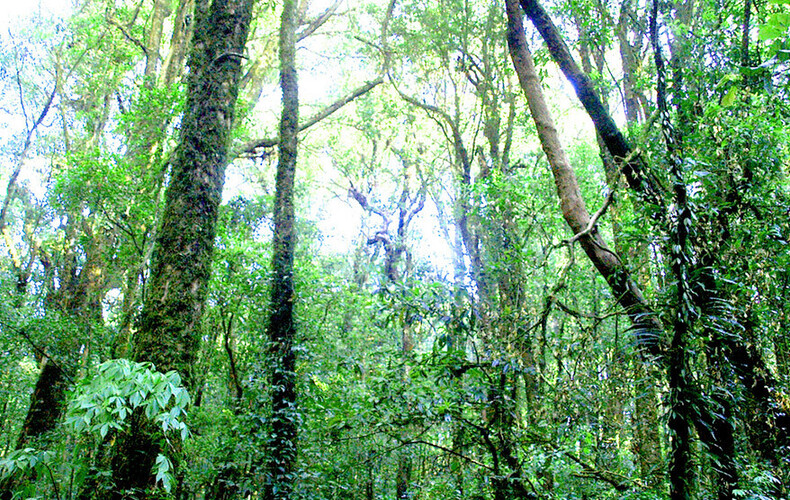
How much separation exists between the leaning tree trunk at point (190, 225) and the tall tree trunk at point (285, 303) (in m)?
2.43

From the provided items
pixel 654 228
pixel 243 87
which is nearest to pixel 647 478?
pixel 654 228

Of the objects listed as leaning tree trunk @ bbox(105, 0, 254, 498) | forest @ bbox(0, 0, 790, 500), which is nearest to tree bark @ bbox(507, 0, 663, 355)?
forest @ bbox(0, 0, 790, 500)

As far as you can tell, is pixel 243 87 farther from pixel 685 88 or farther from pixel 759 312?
pixel 759 312

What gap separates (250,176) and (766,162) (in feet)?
65.9

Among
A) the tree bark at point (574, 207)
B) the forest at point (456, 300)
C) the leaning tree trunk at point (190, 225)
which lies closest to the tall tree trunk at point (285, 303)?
the forest at point (456, 300)

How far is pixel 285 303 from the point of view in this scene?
22.3ft

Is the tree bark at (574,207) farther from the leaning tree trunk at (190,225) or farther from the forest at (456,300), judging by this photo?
the leaning tree trunk at (190,225)

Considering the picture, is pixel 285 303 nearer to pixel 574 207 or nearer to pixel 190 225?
pixel 190 225

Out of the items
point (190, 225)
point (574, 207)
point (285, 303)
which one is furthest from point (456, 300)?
point (285, 303)

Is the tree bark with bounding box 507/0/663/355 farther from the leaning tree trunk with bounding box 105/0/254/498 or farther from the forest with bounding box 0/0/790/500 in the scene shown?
the leaning tree trunk with bounding box 105/0/254/498

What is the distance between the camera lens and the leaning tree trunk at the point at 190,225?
323 centimetres

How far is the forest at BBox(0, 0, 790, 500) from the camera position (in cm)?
323

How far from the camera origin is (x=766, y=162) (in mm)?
4613

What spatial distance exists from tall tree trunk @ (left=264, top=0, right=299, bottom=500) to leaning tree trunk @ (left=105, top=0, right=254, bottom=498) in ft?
7.99
